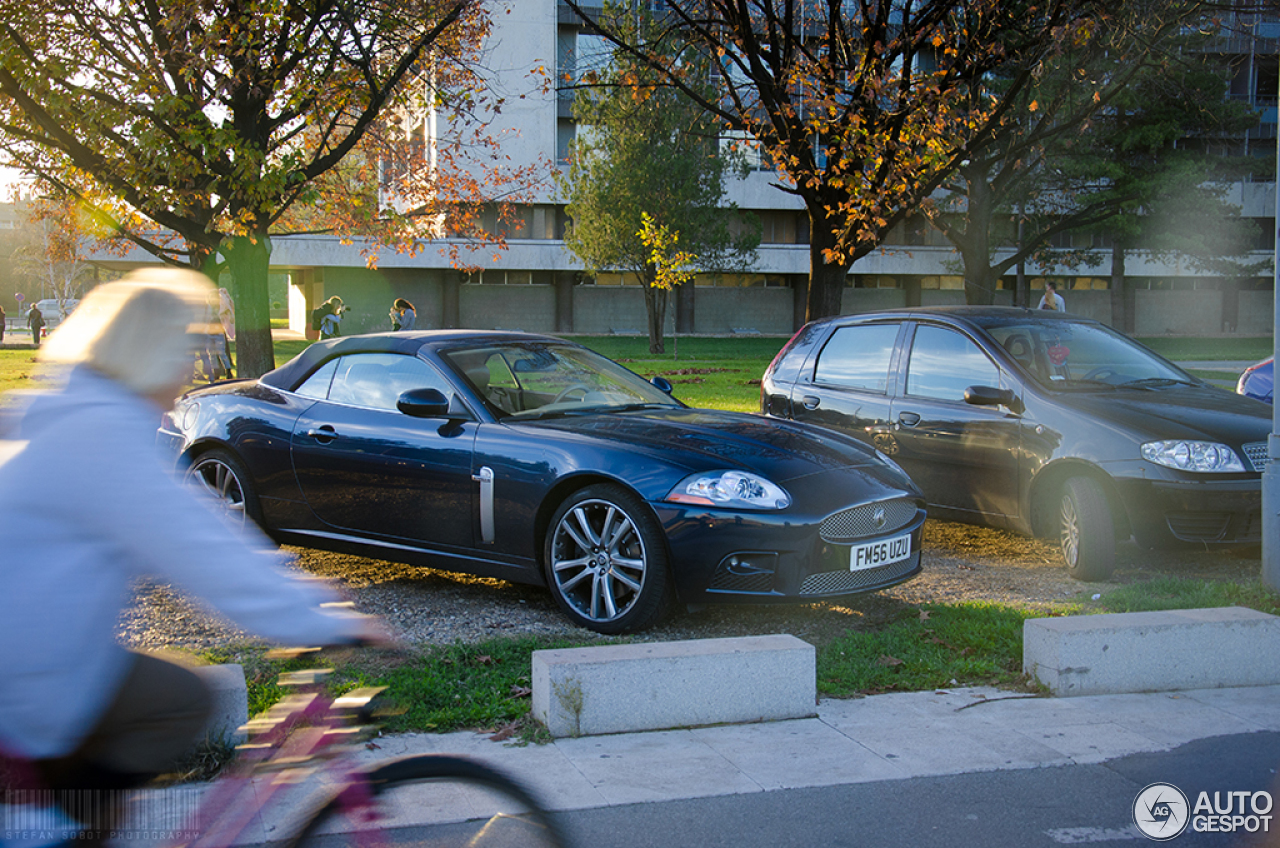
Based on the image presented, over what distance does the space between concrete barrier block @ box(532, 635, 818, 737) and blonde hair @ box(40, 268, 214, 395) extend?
2.32m

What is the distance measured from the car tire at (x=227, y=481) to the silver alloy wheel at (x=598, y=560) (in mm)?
2219

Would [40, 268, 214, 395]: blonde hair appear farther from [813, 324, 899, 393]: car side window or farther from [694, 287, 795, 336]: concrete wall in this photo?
[694, 287, 795, 336]: concrete wall

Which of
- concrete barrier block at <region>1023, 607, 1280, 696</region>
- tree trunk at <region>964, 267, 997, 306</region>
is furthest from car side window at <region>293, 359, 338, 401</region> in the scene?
tree trunk at <region>964, 267, 997, 306</region>

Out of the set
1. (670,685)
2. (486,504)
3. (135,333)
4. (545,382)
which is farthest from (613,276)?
(135,333)

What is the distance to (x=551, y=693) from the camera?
4363 millimetres

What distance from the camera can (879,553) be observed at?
226 inches

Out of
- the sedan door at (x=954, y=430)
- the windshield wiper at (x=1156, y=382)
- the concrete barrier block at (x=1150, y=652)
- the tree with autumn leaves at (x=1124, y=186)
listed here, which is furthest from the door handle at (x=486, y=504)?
the tree with autumn leaves at (x=1124, y=186)

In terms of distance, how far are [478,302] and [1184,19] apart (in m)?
45.6

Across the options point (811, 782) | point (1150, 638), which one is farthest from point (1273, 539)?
point (811, 782)

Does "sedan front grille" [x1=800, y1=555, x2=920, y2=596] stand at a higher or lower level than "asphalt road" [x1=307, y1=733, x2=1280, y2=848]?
higher

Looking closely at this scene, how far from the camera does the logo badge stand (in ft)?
11.8

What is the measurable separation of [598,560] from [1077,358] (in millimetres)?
3956

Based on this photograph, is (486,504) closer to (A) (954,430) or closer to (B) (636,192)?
(A) (954,430)

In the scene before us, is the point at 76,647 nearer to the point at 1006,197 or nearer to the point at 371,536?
the point at 371,536
